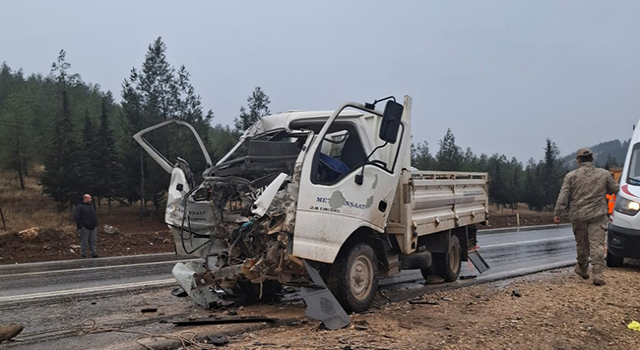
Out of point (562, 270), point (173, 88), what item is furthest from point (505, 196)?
point (562, 270)

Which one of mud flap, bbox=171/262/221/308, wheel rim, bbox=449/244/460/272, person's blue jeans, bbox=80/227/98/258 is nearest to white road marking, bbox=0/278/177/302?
mud flap, bbox=171/262/221/308

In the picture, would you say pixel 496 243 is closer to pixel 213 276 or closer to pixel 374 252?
pixel 374 252

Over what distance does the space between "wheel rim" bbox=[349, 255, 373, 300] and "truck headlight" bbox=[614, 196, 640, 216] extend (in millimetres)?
5506

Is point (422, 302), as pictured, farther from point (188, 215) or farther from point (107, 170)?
point (107, 170)

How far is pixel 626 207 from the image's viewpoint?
30.8 feet

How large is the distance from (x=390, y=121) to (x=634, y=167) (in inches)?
254

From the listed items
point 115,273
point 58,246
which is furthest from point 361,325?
point 58,246

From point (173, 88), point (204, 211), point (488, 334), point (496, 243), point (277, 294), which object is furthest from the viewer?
point (173, 88)

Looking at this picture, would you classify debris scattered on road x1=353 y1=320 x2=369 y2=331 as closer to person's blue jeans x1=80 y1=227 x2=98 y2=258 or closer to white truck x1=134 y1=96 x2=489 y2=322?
white truck x1=134 y1=96 x2=489 y2=322

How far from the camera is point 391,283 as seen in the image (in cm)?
903

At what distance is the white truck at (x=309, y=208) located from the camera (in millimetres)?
5711

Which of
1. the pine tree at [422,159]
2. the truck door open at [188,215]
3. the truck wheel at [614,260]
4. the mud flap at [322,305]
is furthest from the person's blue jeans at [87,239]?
the pine tree at [422,159]

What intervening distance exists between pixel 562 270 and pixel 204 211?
291 inches

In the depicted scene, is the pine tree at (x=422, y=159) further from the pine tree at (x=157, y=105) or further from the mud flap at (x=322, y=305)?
the mud flap at (x=322, y=305)
